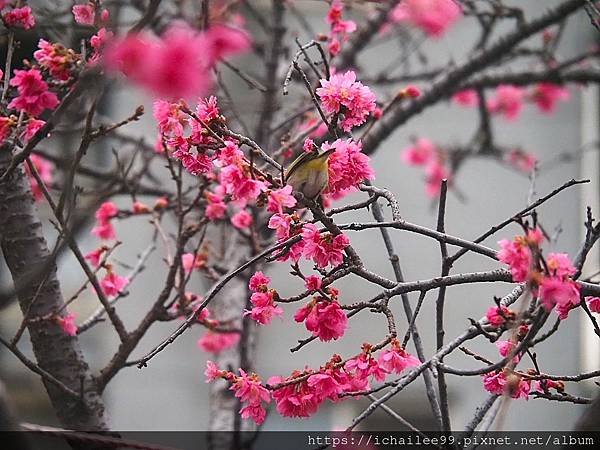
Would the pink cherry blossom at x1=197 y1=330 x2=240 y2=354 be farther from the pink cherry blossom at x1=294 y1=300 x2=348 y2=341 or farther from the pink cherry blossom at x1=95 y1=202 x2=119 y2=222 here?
the pink cherry blossom at x1=294 y1=300 x2=348 y2=341

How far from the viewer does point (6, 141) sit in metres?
1.46

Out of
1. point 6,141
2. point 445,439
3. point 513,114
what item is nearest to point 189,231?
point 6,141

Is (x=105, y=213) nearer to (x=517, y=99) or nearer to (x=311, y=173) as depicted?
(x=311, y=173)

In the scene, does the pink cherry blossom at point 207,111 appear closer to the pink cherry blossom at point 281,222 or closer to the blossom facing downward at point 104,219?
the pink cherry blossom at point 281,222

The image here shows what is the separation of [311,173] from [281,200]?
0.10 meters

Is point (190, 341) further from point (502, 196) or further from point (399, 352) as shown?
point (399, 352)

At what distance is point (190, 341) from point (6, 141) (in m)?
2.64

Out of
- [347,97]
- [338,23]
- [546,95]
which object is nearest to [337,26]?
[338,23]

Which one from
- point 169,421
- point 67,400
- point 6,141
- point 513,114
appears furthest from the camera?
point 169,421

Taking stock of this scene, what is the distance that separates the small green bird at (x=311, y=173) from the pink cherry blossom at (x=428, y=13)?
140 cm

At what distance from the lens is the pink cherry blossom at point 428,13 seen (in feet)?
8.21

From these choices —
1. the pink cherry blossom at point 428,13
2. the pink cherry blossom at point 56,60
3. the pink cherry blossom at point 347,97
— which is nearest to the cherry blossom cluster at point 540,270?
the pink cherry blossom at point 347,97

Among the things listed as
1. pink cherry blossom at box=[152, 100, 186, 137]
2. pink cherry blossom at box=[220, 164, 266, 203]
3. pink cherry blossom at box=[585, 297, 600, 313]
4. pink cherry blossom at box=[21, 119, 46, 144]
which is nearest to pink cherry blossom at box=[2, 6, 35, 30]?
pink cherry blossom at box=[21, 119, 46, 144]

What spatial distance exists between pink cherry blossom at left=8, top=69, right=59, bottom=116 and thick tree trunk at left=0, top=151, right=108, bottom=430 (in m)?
0.11
